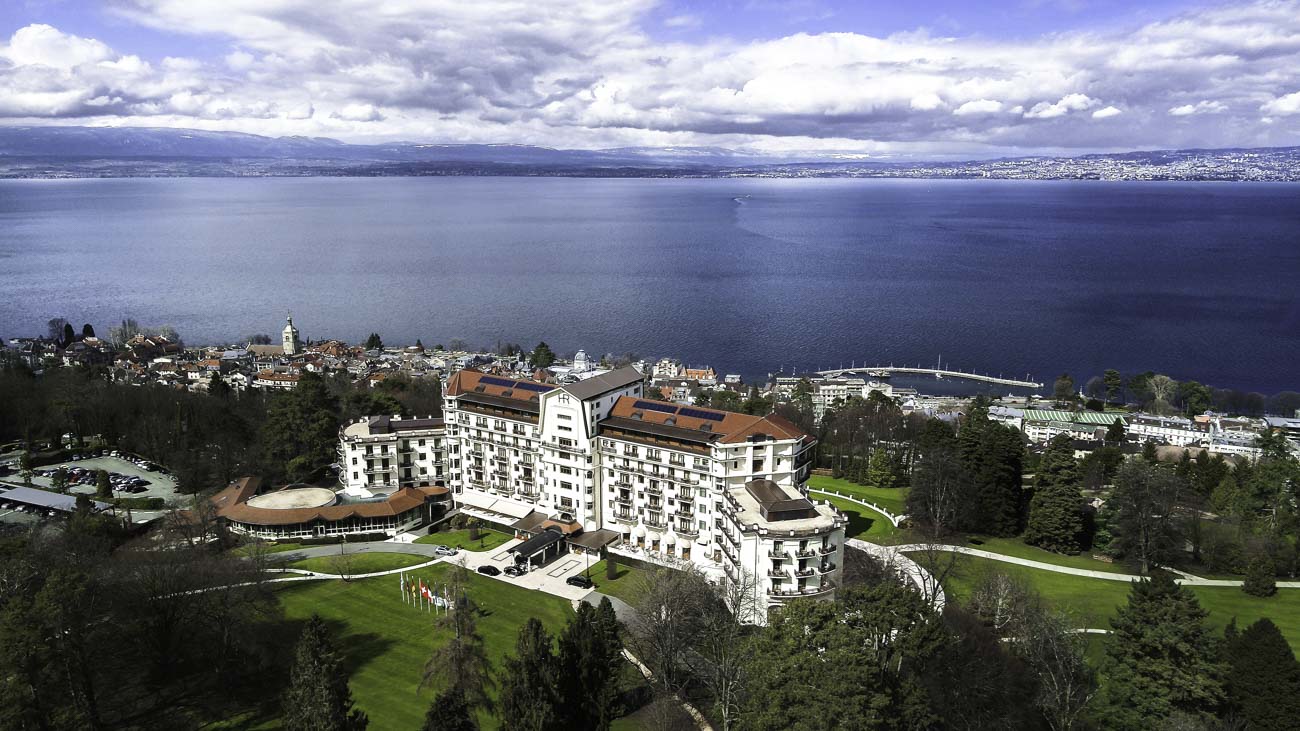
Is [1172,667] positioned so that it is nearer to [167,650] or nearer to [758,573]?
[758,573]

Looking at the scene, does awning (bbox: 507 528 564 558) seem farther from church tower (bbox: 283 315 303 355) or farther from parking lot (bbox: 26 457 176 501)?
church tower (bbox: 283 315 303 355)

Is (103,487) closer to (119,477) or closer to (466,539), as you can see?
(119,477)

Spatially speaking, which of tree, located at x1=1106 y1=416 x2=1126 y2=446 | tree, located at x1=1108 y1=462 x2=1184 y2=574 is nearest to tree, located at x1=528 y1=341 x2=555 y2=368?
tree, located at x1=1106 y1=416 x2=1126 y2=446

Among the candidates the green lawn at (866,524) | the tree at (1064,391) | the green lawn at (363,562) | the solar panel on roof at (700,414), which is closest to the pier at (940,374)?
the tree at (1064,391)

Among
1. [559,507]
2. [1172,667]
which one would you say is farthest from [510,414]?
[1172,667]

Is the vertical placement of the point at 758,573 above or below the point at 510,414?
below

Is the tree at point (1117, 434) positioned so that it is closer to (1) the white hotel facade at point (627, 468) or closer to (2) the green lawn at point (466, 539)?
(1) the white hotel facade at point (627, 468)
